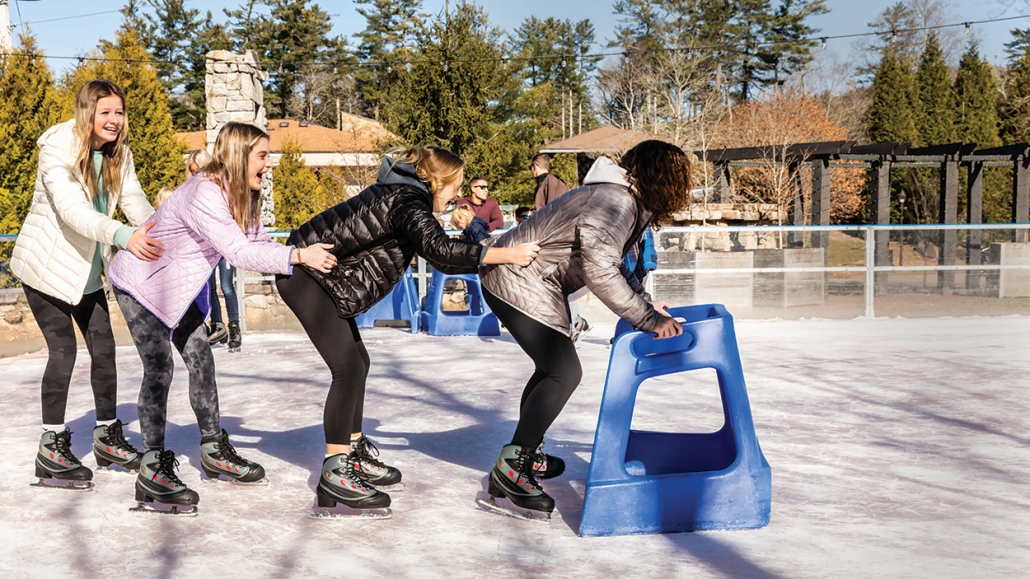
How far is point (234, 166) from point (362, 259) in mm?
582

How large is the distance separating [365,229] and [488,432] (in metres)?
1.81

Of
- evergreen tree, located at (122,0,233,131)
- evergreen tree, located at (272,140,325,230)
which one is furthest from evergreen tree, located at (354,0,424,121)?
evergreen tree, located at (272,140,325,230)

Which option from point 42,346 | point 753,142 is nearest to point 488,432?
Answer: point 42,346

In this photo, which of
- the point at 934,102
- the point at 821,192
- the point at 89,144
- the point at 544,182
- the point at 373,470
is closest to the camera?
the point at 89,144

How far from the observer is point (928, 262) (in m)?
10.9

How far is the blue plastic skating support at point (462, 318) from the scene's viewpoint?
8.56 metres

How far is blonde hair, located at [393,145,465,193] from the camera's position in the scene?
3.26 metres

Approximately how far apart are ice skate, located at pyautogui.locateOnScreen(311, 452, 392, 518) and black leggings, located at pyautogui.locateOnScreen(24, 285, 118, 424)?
1.12 metres

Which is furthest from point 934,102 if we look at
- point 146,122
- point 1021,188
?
point 146,122

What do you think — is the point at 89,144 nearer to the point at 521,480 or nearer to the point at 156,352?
the point at 156,352

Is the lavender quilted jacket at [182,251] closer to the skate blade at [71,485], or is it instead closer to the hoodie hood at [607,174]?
the skate blade at [71,485]

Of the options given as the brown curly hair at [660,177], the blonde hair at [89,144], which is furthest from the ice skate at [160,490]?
the brown curly hair at [660,177]

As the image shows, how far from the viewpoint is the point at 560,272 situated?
3.24 meters

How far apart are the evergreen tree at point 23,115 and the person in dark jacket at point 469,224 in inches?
412
